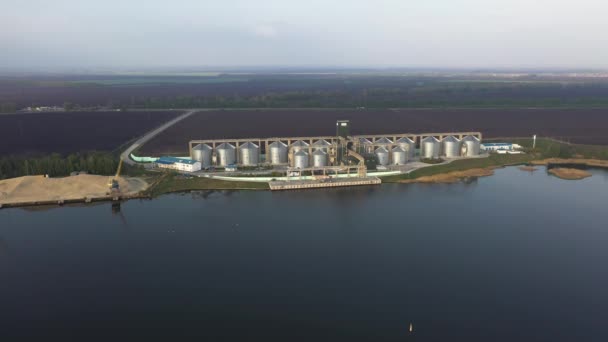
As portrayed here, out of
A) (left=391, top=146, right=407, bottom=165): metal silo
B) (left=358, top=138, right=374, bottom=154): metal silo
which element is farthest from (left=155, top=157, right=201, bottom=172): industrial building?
(left=391, top=146, right=407, bottom=165): metal silo

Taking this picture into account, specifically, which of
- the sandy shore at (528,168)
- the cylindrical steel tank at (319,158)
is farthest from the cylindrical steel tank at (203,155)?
the sandy shore at (528,168)

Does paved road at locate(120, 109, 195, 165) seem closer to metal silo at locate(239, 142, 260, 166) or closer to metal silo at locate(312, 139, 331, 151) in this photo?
metal silo at locate(239, 142, 260, 166)

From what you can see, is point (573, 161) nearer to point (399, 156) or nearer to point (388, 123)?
point (399, 156)

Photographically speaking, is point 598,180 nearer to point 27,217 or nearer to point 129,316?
point 129,316

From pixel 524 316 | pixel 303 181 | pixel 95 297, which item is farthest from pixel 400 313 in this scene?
pixel 303 181

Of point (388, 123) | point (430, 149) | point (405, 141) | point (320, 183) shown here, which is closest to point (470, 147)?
point (430, 149)

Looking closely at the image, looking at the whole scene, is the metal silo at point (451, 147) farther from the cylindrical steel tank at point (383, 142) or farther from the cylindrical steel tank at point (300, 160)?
the cylindrical steel tank at point (300, 160)
